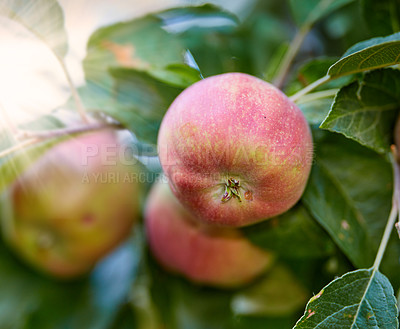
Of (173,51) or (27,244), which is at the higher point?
(173,51)

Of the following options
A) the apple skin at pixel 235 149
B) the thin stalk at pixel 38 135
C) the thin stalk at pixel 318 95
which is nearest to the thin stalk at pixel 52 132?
the thin stalk at pixel 38 135

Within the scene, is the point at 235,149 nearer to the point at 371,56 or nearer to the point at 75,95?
the point at 371,56

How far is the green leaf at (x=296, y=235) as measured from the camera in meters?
0.91

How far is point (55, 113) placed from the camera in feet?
2.95

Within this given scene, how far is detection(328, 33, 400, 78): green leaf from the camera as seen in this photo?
1.99ft

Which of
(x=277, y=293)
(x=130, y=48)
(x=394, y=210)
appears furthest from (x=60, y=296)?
(x=394, y=210)

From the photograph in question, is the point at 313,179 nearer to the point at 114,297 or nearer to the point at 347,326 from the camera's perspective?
the point at 347,326

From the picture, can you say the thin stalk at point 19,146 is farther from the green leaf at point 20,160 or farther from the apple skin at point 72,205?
the apple skin at point 72,205

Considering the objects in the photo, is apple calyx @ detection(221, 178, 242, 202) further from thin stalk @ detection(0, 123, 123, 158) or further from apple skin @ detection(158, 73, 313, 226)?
thin stalk @ detection(0, 123, 123, 158)

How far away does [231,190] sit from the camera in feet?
2.03

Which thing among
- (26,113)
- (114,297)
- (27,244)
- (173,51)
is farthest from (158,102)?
(114,297)

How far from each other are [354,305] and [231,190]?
233 mm

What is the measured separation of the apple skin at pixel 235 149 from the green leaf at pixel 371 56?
0.33 ft

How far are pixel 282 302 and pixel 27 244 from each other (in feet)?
2.18
